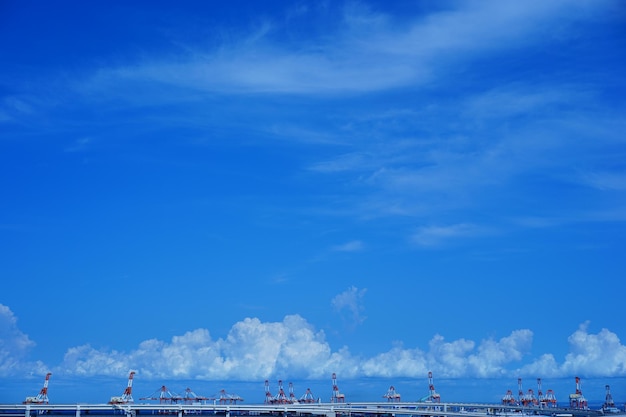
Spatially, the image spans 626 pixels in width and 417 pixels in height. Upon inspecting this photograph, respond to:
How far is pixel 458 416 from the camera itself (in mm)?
189500
